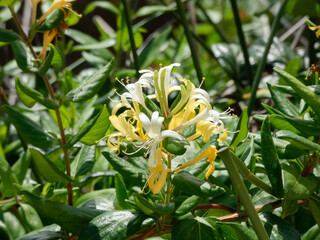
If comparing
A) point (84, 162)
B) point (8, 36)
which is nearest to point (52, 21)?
point (8, 36)

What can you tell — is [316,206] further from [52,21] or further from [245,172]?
[52,21]

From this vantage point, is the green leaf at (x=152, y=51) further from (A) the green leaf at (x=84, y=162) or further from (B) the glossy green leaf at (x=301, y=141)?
(B) the glossy green leaf at (x=301, y=141)

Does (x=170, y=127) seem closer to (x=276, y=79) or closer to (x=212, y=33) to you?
(x=276, y=79)

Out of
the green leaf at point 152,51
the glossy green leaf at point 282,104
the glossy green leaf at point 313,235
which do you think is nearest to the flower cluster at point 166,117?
the glossy green leaf at point 282,104

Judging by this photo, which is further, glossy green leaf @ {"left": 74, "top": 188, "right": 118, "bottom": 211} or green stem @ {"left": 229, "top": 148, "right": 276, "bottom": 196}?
glossy green leaf @ {"left": 74, "top": 188, "right": 118, "bottom": 211}

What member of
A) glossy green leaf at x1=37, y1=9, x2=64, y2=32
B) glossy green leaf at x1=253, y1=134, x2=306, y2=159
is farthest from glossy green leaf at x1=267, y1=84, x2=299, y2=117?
glossy green leaf at x1=37, y1=9, x2=64, y2=32

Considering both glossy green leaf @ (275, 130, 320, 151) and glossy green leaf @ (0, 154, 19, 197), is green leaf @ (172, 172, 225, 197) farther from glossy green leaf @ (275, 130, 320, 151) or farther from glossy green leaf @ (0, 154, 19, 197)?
glossy green leaf @ (0, 154, 19, 197)

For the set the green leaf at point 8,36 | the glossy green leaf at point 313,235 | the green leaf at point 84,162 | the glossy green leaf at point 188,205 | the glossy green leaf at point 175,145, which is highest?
the green leaf at point 8,36
